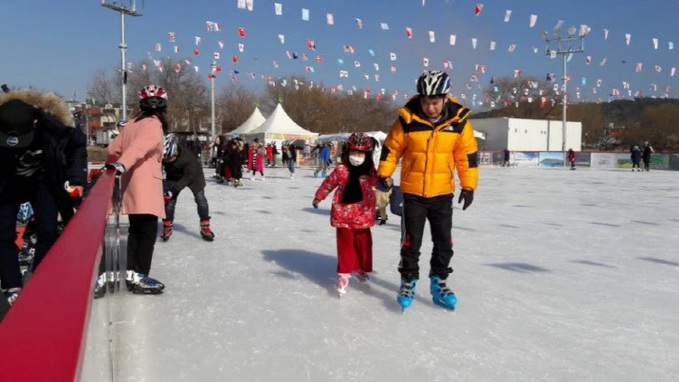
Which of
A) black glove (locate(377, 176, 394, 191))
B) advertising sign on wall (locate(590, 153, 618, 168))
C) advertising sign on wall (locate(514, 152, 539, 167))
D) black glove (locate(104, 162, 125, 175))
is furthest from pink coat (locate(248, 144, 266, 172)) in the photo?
advertising sign on wall (locate(590, 153, 618, 168))

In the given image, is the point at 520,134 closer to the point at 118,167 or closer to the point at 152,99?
the point at 152,99

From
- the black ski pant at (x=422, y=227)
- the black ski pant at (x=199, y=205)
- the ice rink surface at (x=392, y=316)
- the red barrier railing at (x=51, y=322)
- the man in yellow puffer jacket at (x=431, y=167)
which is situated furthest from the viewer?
the black ski pant at (x=199, y=205)

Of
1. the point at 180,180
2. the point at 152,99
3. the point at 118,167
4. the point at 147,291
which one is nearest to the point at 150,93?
the point at 152,99

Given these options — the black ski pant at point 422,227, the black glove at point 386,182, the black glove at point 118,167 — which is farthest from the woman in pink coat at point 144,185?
the black ski pant at point 422,227

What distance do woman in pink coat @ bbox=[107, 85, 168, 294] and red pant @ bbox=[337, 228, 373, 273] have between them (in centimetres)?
114

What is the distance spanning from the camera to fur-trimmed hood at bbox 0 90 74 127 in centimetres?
324

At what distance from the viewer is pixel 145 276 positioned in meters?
3.33

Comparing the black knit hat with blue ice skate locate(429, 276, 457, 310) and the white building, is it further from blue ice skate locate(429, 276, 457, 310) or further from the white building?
the white building

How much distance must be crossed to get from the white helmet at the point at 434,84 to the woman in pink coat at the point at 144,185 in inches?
63.2

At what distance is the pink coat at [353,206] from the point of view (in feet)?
11.2

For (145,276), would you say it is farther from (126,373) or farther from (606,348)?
(606,348)

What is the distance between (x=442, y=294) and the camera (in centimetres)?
305

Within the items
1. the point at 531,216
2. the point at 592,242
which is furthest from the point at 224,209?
the point at 592,242

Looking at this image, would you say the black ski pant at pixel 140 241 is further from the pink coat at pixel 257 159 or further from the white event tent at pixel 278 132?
the white event tent at pixel 278 132
